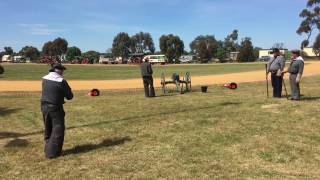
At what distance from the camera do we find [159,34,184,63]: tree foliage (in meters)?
130

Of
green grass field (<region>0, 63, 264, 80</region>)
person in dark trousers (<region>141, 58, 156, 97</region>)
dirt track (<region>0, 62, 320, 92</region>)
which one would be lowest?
green grass field (<region>0, 63, 264, 80</region>)

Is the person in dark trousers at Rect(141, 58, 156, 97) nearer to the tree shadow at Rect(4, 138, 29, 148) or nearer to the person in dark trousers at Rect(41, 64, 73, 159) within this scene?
the tree shadow at Rect(4, 138, 29, 148)

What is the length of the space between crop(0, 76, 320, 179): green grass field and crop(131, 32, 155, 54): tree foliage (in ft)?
483

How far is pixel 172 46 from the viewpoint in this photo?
131 m

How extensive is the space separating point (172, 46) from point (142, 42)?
132ft

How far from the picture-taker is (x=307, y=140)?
10.5 metres

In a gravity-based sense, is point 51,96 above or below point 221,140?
above

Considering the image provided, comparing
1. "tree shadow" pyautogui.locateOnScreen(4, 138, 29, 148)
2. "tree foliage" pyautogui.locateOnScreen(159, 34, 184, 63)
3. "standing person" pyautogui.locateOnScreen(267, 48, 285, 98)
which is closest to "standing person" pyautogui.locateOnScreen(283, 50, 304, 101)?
"standing person" pyautogui.locateOnScreen(267, 48, 285, 98)

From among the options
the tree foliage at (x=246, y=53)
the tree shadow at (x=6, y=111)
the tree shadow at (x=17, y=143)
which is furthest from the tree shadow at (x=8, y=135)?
the tree foliage at (x=246, y=53)

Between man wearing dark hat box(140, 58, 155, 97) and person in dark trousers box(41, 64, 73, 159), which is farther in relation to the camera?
man wearing dark hat box(140, 58, 155, 97)

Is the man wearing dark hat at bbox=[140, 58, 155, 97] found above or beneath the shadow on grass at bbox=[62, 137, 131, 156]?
above

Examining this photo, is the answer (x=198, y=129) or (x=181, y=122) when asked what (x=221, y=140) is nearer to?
(x=198, y=129)

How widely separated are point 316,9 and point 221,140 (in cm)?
10684

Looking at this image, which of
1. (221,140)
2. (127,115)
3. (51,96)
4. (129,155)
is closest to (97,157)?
(129,155)
